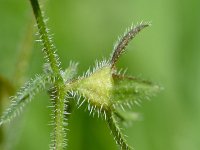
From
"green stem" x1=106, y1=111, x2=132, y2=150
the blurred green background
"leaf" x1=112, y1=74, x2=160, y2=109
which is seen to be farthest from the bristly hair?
the blurred green background

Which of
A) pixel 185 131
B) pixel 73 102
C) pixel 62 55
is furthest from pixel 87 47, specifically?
pixel 73 102

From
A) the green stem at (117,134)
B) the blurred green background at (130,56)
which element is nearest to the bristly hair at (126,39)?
the green stem at (117,134)

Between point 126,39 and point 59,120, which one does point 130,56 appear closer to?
point 126,39

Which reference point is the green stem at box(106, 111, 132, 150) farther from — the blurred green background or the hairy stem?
the blurred green background

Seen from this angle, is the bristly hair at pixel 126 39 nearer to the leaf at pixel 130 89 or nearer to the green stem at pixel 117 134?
the leaf at pixel 130 89

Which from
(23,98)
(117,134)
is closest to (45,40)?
(23,98)
